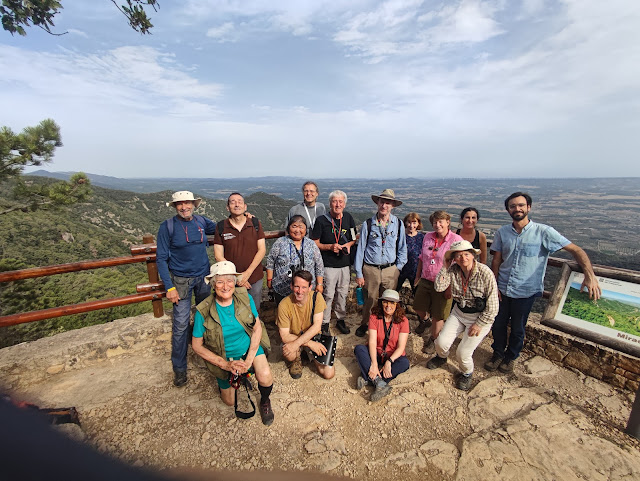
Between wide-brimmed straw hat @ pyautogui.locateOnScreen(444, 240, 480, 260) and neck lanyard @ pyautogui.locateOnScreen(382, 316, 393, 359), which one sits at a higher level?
wide-brimmed straw hat @ pyautogui.locateOnScreen(444, 240, 480, 260)

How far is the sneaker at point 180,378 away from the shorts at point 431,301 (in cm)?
294

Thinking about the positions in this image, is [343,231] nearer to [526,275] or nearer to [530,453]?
[526,275]

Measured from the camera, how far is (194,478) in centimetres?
69

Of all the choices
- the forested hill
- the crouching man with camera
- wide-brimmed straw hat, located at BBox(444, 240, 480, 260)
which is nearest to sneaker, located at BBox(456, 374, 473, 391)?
the crouching man with camera

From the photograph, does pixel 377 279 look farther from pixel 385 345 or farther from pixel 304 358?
pixel 304 358

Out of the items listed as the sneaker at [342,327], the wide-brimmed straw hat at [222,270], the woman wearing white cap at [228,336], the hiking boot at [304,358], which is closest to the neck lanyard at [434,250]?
the sneaker at [342,327]

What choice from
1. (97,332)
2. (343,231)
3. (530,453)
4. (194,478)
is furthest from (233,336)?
(530,453)

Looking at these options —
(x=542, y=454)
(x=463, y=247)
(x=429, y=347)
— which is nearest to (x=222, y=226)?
(x=463, y=247)

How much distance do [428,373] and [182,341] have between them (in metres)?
2.90

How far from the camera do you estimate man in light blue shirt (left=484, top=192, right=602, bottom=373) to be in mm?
3262

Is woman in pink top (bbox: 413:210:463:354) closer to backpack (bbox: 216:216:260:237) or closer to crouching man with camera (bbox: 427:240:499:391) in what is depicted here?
crouching man with camera (bbox: 427:240:499:391)

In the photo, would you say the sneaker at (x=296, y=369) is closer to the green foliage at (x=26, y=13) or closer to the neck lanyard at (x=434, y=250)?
the neck lanyard at (x=434, y=250)

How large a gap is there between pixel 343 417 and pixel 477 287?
1.95 meters

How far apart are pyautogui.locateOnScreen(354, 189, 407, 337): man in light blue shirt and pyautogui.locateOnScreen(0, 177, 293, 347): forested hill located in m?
3.48
